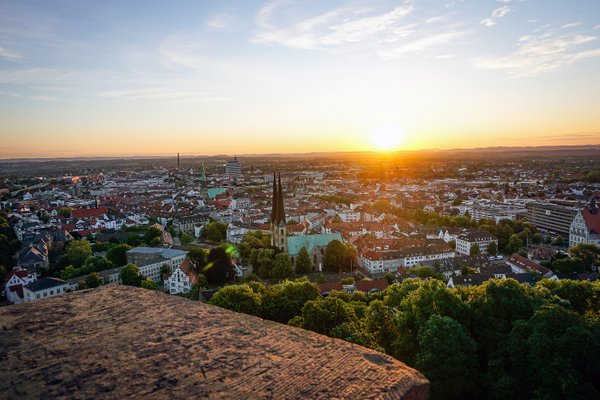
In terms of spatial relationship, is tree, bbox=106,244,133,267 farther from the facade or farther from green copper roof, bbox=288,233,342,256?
the facade

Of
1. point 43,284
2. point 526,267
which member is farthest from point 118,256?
point 526,267

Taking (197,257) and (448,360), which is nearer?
(448,360)

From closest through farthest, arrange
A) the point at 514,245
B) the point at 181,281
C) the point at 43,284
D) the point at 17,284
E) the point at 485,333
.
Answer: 1. the point at 485,333
2. the point at 43,284
3. the point at 17,284
4. the point at 181,281
5. the point at 514,245

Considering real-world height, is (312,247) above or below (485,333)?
below

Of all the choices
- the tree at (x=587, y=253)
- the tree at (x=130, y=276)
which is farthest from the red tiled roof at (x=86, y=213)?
the tree at (x=587, y=253)

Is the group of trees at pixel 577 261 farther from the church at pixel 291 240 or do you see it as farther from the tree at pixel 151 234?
the tree at pixel 151 234

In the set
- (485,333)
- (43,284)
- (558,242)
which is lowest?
(558,242)

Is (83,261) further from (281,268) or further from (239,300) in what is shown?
(239,300)

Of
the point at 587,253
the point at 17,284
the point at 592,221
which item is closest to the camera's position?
the point at 17,284
